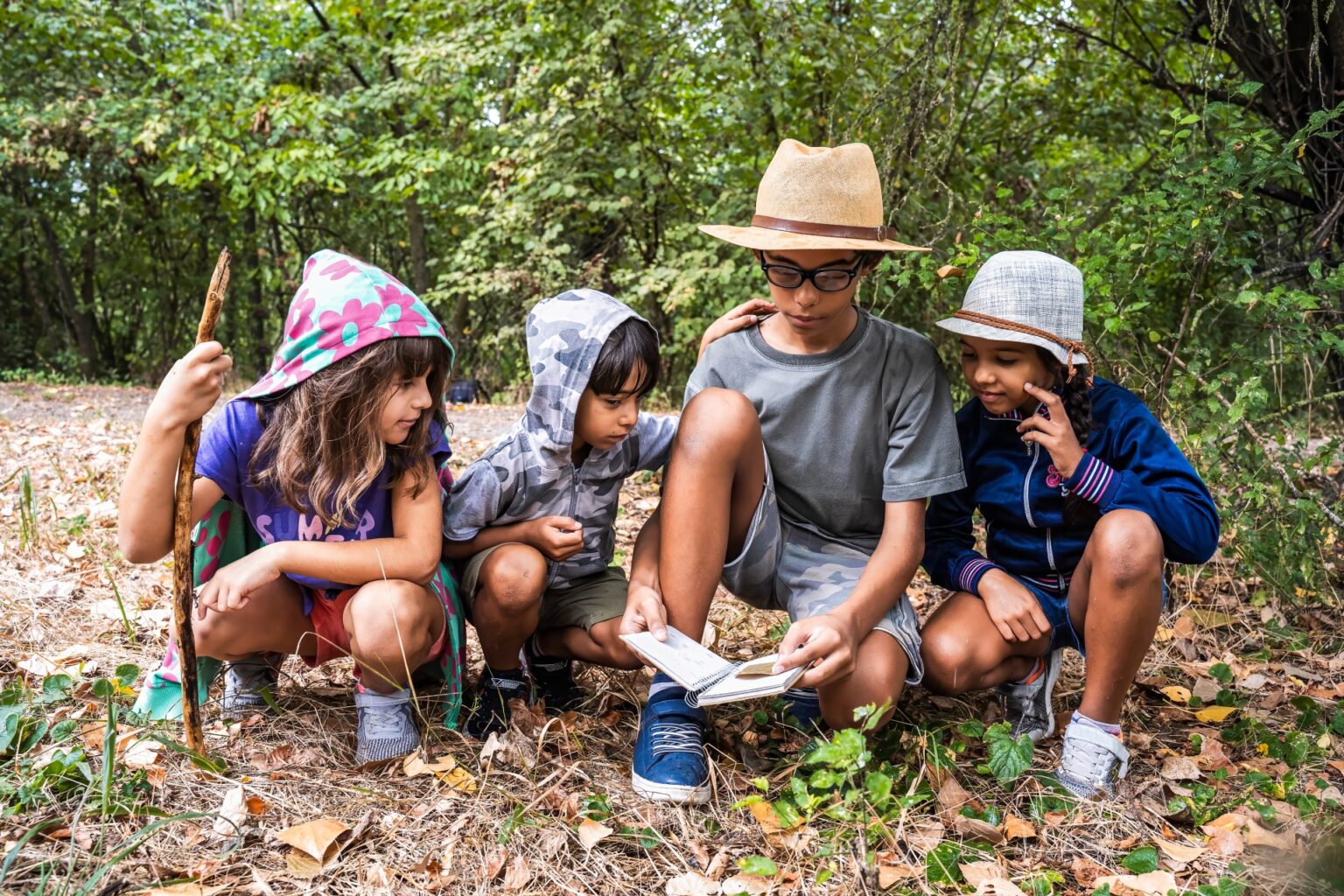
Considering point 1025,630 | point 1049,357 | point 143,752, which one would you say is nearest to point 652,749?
point 1025,630

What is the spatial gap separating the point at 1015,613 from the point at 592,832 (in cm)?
107

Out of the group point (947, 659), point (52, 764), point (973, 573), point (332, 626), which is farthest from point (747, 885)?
point (52, 764)

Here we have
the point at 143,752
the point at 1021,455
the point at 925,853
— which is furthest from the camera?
the point at 1021,455

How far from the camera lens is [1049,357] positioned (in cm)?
228

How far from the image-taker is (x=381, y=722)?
215 centimetres

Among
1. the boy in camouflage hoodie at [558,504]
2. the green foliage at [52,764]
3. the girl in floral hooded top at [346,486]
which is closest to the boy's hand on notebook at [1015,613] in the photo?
the boy in camouflage hoodie at [558,504]

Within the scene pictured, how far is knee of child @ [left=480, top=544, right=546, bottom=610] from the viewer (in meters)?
2.18

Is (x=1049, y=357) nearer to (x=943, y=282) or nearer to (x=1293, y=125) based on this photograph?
(x=943, y=282)

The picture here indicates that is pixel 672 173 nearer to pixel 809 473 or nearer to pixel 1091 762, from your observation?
pixel 809 473

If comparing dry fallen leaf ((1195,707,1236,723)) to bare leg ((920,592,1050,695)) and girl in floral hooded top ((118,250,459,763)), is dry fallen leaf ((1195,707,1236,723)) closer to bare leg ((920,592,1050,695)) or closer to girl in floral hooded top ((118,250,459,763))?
bare leg ((920,592,1050,695))

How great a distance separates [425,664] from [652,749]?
2.22ft

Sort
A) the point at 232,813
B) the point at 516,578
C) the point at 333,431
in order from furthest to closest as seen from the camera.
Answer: the point at 516,578 → the point at 333,431 → the point at 232,813

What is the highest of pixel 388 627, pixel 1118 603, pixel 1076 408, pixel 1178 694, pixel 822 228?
pixel 822 228

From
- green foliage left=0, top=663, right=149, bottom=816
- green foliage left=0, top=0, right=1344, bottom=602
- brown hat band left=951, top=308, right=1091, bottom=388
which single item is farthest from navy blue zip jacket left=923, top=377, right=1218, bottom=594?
green foliage left=0, top=663, right=149, bottom=816
